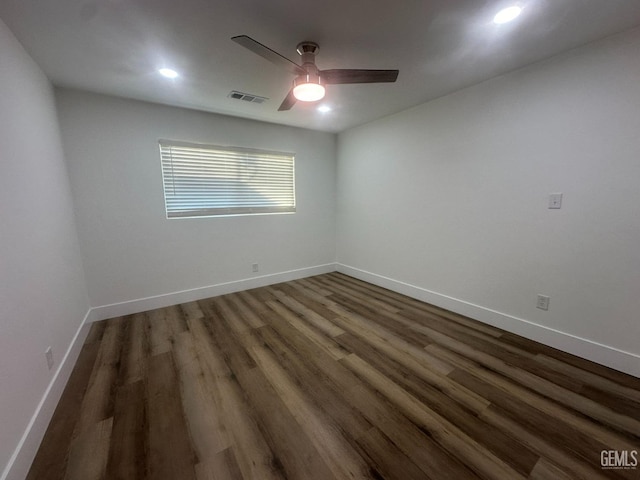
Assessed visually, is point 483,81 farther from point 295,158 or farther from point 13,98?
point 13,98

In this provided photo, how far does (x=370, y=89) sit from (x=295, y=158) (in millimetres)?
1751

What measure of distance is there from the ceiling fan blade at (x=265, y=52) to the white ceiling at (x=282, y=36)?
203 millimetres

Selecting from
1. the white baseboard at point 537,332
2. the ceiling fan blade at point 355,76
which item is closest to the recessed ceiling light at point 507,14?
the ceiling fan blade at point 355,76

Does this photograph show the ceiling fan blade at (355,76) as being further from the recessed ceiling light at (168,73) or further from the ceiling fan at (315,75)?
the recessed ceiling light at (168,73)

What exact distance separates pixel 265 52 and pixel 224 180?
223 cm

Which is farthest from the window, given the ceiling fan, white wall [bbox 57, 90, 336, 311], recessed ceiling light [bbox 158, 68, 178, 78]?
the ceiling fan

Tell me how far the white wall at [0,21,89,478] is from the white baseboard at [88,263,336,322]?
59cm

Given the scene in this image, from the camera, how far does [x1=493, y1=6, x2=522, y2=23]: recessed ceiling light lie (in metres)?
1.53

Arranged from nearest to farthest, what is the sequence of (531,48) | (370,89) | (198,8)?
1. (198,8)
2. (531,48)
3. (370,89)

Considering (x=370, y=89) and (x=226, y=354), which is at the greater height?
(x=370, y=89)

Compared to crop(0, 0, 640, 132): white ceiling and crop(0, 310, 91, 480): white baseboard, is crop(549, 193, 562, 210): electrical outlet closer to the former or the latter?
crop(0, 0, 640, 132): white ceiling

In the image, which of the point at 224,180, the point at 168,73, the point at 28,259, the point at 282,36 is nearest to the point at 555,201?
the point at 282,36

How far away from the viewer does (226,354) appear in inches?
87.7

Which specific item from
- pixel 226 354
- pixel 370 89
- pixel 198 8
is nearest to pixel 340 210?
pixel 370 89
